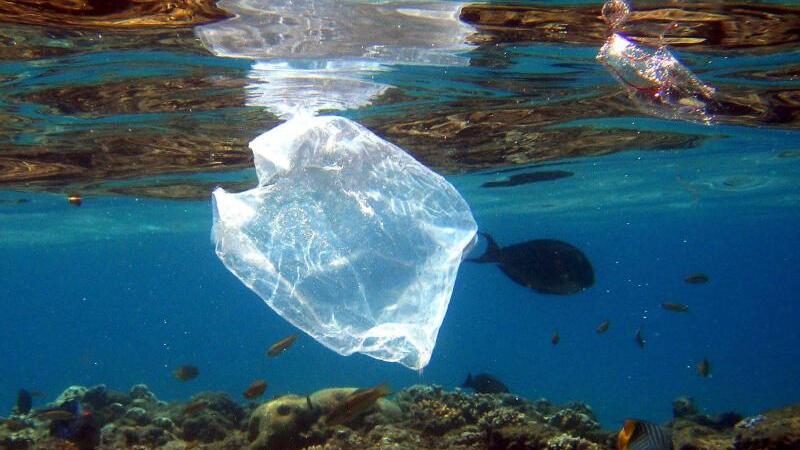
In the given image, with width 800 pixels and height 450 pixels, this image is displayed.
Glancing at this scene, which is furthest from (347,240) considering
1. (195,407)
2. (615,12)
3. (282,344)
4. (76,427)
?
(76,427)

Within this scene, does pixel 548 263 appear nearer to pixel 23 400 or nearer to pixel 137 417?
pixel 137 417

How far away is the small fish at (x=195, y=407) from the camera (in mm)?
10898

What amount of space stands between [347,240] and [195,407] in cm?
695

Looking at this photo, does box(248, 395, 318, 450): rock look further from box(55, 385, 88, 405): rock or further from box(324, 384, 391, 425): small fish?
box(55, 385, 88, 405): rock

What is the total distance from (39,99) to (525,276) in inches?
399

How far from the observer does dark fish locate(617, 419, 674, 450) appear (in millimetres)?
5961

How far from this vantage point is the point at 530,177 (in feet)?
71.3

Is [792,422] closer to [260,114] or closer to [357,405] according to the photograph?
[357,405]

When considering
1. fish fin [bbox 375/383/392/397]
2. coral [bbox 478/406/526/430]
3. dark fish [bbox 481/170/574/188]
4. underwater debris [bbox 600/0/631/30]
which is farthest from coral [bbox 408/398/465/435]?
dark fish [bbox 481/170/574/188]

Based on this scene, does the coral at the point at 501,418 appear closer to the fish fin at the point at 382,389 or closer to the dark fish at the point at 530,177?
the fish fin at the point at 382,389

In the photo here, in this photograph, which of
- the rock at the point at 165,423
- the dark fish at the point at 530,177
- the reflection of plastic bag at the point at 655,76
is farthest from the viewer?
the dark fish at the point at 530,177

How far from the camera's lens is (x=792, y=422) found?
23.5 feet

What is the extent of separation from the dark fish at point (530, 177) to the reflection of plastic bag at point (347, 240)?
607 inches

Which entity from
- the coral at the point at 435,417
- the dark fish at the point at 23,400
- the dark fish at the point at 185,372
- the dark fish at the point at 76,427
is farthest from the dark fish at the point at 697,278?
the dark fish at the point at 23,400
